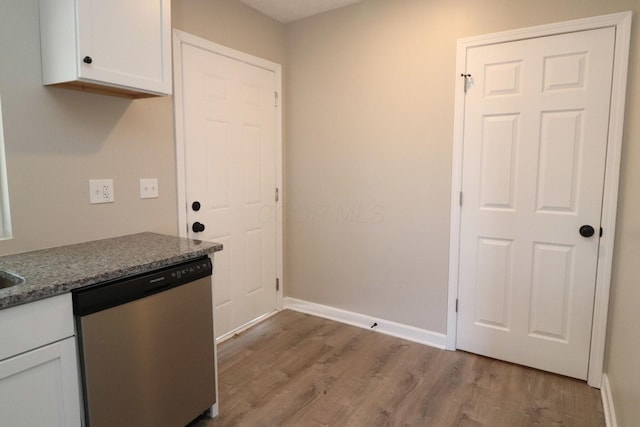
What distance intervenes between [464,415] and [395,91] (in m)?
2.12

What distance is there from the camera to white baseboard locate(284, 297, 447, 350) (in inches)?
111

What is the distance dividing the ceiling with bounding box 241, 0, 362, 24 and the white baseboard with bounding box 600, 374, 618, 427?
2.97 meters

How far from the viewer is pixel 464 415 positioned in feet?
6.70

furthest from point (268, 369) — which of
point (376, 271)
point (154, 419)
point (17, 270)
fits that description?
point (17, 270)

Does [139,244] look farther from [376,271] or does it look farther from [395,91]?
[395,91]

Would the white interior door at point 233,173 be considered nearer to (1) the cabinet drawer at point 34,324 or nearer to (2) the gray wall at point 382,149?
(2) the gray wall at point 382,149

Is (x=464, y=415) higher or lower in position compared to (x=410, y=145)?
lower

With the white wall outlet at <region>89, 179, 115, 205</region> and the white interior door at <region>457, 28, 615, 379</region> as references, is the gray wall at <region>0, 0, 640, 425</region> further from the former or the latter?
the white interior door at <region>457, 28, 615, 379</region>

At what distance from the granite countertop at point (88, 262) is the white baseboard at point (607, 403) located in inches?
84.5

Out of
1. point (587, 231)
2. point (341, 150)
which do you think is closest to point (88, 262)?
point (341, 150)

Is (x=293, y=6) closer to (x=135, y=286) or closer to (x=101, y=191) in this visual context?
(x=101, y=191)

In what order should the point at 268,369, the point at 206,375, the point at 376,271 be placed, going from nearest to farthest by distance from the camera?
the point at 206,375, the point at 268,369, the point at 376,271

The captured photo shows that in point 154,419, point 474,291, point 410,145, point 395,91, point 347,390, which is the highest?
point 395,91

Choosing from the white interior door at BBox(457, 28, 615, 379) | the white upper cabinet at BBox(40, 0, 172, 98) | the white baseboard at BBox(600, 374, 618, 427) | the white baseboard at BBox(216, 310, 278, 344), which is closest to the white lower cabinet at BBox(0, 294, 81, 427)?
the white upper cabinet at BBox(40, 0, 172, 98)
